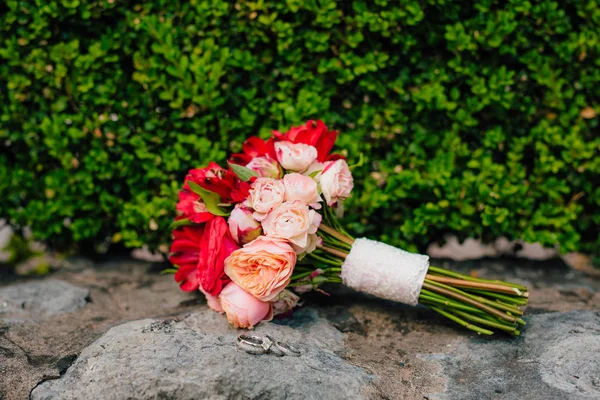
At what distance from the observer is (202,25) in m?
3.18

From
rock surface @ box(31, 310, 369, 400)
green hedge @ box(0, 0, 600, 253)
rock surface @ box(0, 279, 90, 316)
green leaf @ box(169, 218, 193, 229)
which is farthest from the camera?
green hedge @ box(0, 0, 600, 253)

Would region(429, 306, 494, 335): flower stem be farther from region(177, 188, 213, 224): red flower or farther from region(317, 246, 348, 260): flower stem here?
region(177, 188, 213, 224): red flower

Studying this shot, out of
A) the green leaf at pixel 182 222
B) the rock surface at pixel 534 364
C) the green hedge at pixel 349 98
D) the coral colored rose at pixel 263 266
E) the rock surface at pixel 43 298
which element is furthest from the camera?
the green hedge at pixel 349 98

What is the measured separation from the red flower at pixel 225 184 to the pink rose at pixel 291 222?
178 millimetres

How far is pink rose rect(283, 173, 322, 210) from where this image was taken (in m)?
2.42

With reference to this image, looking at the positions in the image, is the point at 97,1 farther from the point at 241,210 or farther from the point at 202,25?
the point at 241,210

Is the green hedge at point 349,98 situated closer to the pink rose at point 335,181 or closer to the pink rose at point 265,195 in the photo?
the pink rose at point 335,181

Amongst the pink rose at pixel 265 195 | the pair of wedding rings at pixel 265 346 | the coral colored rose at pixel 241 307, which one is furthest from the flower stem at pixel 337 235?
the pair of wedding rings at pixel 265 346

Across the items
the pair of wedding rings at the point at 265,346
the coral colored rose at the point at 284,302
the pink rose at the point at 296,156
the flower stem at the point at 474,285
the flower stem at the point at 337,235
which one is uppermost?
the pink rose at the point at 296,156

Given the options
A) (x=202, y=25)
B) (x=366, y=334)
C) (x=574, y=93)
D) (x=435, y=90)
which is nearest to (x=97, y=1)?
(x=202, y=25)

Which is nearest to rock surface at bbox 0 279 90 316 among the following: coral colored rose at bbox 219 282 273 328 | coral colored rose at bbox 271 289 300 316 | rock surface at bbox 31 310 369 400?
rock surface at bbox 31 310 369 400

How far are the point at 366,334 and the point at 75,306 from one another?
1.55m

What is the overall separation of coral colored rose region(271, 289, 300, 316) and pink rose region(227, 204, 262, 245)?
0.96 ft

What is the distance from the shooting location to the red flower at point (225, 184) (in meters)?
2.48
